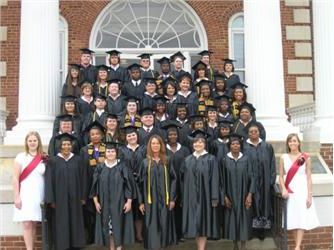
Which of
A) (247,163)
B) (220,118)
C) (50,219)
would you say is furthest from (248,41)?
(50,219)

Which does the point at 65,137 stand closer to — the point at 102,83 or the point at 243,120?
the point at 102,83

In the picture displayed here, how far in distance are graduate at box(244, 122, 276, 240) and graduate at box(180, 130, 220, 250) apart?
0.70 m

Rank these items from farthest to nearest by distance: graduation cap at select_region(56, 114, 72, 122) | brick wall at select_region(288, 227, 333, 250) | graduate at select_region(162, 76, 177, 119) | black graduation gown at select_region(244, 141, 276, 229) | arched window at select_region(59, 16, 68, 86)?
arched window at select_region(59, 16, 68, 86) < graduate at select_region(162, 76, 177, 119) < brick wall at select_region(288, 227, 333, 250) < graduation cap at select_region(56, 114, 72, 122) < black graduation gown at select_region(244, 141, 276, 229)

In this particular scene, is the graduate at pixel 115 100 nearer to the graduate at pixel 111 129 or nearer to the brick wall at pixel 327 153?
the graduate at pixel 111 129

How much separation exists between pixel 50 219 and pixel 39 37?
3299 mm

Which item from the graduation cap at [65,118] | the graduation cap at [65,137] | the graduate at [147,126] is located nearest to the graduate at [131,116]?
the graduate at [147,126]

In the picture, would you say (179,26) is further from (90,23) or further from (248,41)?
(248,41)

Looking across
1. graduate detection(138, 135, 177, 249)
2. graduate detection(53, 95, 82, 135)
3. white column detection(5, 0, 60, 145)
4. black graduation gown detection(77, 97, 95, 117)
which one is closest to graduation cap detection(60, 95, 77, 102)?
graduate detection(53, 95, 82, 135)

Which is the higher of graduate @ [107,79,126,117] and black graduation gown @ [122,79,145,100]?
black graduation gown @ [122,79,145,100]

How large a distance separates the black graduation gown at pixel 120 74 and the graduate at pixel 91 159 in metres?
2.16

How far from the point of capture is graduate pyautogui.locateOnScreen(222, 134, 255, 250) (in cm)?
784

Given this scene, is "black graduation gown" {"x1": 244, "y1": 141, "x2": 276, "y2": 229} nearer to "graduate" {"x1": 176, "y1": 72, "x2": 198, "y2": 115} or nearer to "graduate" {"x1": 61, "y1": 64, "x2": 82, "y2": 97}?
"graduate" {"x1": 176, "y1": 72, "x2": 198, "y2": 115}

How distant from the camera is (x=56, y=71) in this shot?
974 cm

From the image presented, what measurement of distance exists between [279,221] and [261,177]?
2.14ft
